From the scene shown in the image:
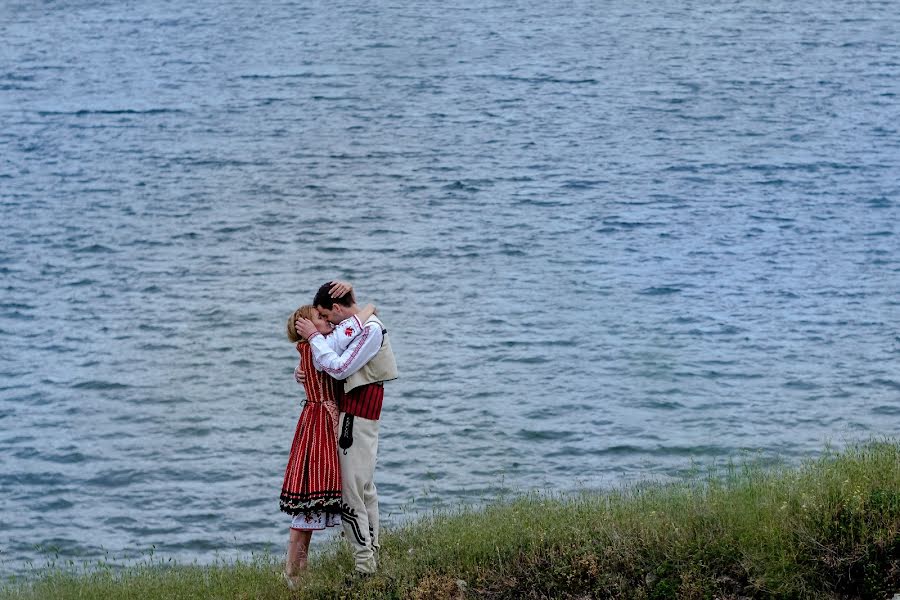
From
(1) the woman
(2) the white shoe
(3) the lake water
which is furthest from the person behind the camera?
(3) the lake water

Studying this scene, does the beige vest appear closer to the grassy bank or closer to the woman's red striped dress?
the woman's red striped dress

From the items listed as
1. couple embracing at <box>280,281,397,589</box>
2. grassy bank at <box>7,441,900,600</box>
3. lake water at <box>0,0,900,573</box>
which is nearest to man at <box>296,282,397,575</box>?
couple embracing at <box>280,281,397,589</box>

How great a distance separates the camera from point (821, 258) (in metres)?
22.5

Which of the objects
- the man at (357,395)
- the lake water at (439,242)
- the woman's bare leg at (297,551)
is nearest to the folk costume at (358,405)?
the man at (357,395)

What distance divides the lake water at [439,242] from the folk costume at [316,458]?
5.31 meters

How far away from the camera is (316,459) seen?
8.47 m

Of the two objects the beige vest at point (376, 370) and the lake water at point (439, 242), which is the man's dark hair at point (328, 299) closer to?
the beige vest at point (376, 370)

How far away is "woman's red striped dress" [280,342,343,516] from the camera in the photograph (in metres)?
8.46

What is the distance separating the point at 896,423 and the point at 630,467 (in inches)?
147

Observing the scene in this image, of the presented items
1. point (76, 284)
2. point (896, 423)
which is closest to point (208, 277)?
point (76, 284)

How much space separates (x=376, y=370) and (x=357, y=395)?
0.23 meters

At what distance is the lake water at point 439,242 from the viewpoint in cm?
1623

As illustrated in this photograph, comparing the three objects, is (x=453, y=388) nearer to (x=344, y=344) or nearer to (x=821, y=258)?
(x=821, y=258)

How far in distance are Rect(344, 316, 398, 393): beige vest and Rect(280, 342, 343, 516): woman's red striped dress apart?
21 centimetres
